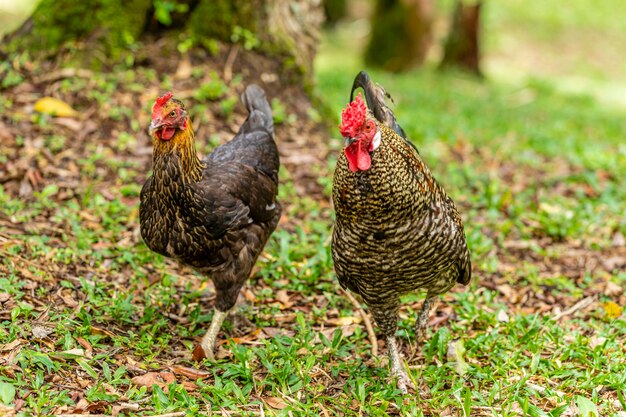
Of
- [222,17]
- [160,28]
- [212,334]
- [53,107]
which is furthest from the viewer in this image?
[160,28]

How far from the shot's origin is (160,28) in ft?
26.4

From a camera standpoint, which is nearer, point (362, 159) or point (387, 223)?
point (362, 159)

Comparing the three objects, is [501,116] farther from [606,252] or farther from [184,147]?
[184,147]

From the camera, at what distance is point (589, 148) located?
906cm

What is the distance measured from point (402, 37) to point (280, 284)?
11603 mm

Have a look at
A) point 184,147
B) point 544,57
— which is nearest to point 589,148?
point 184,147

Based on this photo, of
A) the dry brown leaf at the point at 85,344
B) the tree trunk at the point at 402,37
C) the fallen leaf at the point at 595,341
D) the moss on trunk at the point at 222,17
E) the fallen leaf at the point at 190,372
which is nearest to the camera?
the dry brown leaf at the point at 85,344

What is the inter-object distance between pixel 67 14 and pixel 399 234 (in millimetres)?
5260

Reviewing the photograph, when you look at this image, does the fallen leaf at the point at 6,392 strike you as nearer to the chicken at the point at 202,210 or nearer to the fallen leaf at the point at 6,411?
the fallen leaf at the point at 6,411

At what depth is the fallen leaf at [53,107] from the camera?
23.1ft

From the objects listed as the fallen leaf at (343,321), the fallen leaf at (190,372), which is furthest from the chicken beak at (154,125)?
the fallen leaf at (343,321)

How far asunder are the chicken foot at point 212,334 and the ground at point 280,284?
12 centimetres

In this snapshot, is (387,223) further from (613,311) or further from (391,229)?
(613,311)

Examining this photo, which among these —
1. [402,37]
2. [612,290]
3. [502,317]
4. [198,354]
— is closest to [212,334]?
[198,354]
